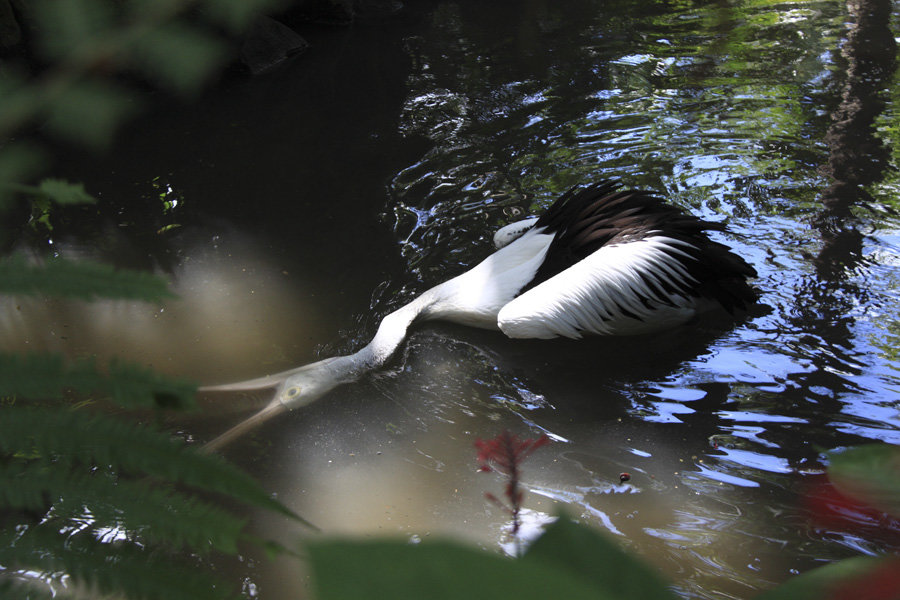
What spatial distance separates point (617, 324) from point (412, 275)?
4.57ft

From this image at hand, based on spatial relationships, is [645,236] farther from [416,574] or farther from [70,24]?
[416,574]

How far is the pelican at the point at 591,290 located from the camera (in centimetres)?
355

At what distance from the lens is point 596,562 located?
1.05ft

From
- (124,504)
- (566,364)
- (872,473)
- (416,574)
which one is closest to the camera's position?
(416,574)

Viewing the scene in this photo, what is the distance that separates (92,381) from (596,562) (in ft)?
1.47

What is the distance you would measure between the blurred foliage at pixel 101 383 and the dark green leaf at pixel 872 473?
36 cm

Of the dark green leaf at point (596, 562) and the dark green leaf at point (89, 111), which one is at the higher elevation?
the dark green leaf at point (89, 111)

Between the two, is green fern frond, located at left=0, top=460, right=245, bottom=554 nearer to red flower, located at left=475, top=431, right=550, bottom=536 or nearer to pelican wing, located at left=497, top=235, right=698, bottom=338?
red flower, located at left=475, top=431, right=550, bottom=536

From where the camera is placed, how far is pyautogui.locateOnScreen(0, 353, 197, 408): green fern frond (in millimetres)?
528

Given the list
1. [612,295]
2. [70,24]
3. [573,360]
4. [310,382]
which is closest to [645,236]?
[612,295]

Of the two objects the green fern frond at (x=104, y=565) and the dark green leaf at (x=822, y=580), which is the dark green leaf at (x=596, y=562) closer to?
the dark green leaf at (x=822, y=580)

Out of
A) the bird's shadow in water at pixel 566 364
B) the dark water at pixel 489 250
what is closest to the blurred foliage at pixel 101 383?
the dark water at pixel 489 250

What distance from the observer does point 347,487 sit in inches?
122

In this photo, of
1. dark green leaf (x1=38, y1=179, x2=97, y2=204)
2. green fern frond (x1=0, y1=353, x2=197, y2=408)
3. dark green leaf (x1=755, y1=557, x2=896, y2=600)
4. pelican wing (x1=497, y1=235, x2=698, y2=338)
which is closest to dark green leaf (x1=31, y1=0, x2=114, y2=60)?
dark green leaf (x1=38, y1=179, x2=97, y2=204)
